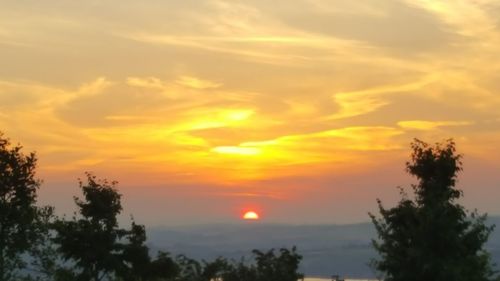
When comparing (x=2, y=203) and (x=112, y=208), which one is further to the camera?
(x=112, y=208)

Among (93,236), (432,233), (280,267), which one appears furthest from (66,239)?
(280,267)

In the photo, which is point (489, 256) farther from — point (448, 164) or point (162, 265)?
point (162, 265)

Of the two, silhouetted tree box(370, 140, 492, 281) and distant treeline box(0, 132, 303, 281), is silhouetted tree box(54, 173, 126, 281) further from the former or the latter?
silhouetted tree box(370, 140, 492, 281)

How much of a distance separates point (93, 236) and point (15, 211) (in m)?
4.29

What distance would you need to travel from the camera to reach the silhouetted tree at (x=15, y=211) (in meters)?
37.6

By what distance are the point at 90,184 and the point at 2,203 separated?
4993 millimetres

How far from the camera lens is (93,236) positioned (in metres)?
40.2

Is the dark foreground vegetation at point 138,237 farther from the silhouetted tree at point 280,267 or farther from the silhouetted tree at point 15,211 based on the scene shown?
the silhouetted tree at point 280,267

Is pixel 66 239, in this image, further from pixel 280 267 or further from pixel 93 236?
pixel 280 267

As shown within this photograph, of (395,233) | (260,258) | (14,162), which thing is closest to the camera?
(395,233)

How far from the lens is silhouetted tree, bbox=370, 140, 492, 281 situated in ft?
113

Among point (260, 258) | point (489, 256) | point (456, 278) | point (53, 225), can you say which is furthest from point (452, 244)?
point (260, 258)

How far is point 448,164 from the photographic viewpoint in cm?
3606

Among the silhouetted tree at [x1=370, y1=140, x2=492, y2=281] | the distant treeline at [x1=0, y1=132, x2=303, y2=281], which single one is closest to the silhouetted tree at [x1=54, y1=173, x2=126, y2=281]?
the distant treeline at [x1=0, y1=132, x2=303, y2=281]
